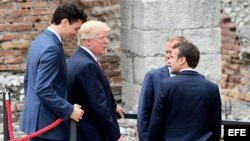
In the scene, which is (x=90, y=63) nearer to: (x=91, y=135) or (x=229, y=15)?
(x=91, y=135)

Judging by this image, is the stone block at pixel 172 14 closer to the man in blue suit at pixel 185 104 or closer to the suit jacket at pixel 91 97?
the suit jacket at pixel 91 97

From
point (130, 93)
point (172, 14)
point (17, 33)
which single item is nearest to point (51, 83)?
point (17, 33)

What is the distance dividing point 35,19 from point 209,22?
1.76 metres

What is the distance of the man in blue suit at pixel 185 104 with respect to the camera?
584 cm

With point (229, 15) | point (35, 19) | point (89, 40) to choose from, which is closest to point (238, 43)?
point (229, 15)

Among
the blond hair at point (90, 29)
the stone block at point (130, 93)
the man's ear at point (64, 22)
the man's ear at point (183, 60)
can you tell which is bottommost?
the stone block at point (130, 93)

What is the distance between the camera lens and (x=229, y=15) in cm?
1063

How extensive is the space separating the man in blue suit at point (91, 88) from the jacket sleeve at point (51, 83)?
0.13m

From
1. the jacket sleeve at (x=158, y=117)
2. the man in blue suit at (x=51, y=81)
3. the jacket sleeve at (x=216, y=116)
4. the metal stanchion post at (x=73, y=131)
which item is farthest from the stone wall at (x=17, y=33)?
the jacket sleeve at (x=216, y=116)

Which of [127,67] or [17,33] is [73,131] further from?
[127,67]

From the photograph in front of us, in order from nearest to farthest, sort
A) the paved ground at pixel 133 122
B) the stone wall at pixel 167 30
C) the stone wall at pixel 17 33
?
1. the paved ground at pixel 133 122
2. the stone wall at pixel 17 33
3. the stone wall at pixel 167 30

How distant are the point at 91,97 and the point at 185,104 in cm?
67

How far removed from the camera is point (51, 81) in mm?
5992

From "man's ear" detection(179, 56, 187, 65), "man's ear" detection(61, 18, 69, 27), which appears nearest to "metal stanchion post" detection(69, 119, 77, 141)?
"man's ear" detection(61, 18, 69, 27)
